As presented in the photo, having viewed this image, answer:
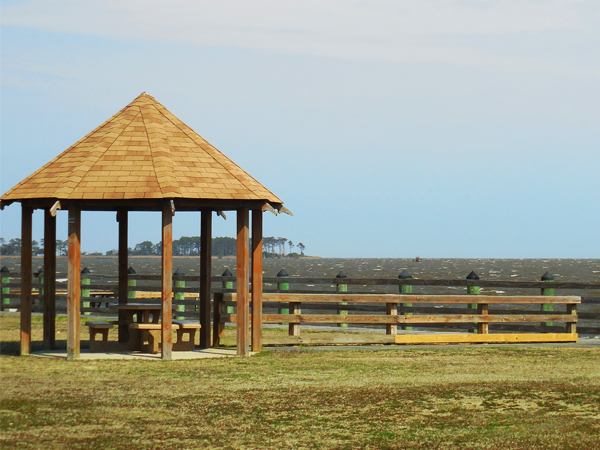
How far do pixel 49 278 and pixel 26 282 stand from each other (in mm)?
757

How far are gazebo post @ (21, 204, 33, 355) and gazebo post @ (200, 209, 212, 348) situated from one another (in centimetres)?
307

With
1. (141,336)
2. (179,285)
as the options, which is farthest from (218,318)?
(179,285)

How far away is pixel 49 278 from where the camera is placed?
13938 mm

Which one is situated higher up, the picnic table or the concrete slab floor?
the picnic table

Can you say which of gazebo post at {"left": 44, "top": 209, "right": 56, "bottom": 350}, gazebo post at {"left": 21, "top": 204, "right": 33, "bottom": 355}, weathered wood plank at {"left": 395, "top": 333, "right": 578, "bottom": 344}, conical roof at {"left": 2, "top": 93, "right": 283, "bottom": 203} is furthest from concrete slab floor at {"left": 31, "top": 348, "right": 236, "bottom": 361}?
weathered wood plank at {"left": 395, "top": 333, "right": 578, "bottom": 344}

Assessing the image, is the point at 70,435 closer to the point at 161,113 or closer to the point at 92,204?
the point at 92,204

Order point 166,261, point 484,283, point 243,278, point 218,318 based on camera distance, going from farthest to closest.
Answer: point 484,283, point 218,318, point 243,278, point 166,261

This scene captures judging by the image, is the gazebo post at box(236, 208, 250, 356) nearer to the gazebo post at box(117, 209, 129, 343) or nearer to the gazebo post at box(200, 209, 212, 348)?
the gazebo post at box(200, 209, 212, 348)

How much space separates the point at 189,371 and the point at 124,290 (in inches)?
179

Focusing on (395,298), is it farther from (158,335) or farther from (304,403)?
(304,403)

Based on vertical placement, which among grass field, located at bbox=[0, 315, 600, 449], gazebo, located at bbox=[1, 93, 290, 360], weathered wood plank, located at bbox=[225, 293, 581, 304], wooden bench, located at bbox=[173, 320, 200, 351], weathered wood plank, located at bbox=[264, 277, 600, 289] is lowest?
grass field, located at bbox=[0, 315, 600, 449]

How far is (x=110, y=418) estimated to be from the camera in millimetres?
7906

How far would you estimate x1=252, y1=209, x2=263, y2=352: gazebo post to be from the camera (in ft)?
44.2

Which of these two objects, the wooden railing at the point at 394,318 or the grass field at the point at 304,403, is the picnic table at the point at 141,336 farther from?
the grass field at the point at 304,403
